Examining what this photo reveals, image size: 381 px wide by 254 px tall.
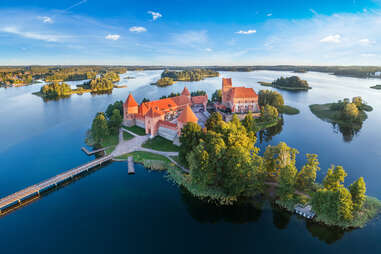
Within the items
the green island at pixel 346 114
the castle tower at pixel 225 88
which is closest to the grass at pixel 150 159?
the castle tower at pixel 225 88

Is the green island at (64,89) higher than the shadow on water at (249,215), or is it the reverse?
the green island at (64,89)

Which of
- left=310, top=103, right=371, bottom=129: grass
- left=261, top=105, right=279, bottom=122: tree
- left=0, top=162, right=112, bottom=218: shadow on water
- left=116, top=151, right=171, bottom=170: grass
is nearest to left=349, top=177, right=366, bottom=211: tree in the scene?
left=116, top=151, right=171, bottom=170: grass

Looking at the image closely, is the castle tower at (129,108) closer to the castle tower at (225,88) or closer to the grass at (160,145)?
the grass at (160,145)

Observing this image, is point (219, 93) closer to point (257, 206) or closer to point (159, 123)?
point (159, 123)

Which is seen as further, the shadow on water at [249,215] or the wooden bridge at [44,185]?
the wooden bridge at [44,185]

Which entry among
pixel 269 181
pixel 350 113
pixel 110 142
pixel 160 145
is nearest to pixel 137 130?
pixel 110 142

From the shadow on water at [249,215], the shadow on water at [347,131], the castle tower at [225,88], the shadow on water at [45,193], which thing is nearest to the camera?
the shadow on water at [249,215]

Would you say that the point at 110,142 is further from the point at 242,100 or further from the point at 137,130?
the point at 242,100
